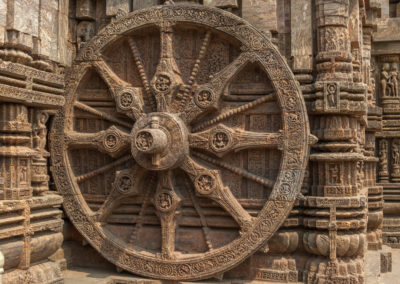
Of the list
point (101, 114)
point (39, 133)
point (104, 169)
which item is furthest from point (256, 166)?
point (39, 133)

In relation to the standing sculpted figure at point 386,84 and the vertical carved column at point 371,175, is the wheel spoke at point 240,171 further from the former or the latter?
the standing sculpted figure at point 386,84

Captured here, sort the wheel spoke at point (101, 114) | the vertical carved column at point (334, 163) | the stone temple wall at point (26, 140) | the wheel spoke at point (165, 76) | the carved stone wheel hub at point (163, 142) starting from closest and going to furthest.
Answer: the stone temple wall at point (26, 140)
the vertical carved column at point (334, 163)
the carved stone wheel hub at point (163, 142)
the wheel spoke at point (165, 76)
the wheel spoke at point (101, 114)

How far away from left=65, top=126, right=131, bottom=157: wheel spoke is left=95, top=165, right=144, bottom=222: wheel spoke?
35 centimetres

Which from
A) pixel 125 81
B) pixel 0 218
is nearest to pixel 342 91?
pixel 125 81

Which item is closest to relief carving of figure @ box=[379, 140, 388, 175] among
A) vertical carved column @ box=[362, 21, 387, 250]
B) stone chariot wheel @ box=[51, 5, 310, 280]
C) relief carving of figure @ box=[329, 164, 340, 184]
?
vertical carved column @ box=[362, 21, 387, 250]

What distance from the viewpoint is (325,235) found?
7098mm

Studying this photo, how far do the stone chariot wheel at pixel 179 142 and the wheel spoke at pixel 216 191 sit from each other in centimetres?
1

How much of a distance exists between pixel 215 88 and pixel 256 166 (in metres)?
1.24

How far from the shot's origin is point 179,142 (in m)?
7.33

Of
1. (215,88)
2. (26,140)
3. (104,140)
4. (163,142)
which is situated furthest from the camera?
(104,140)

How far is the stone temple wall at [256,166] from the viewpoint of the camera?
6.24m

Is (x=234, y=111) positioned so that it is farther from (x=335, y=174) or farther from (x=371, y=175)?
(x=371, y=175)

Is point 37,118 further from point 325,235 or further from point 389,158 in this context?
point 389,158

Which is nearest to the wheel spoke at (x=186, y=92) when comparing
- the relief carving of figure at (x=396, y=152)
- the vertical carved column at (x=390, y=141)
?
the vertical carved column at (x=390, y=141)
